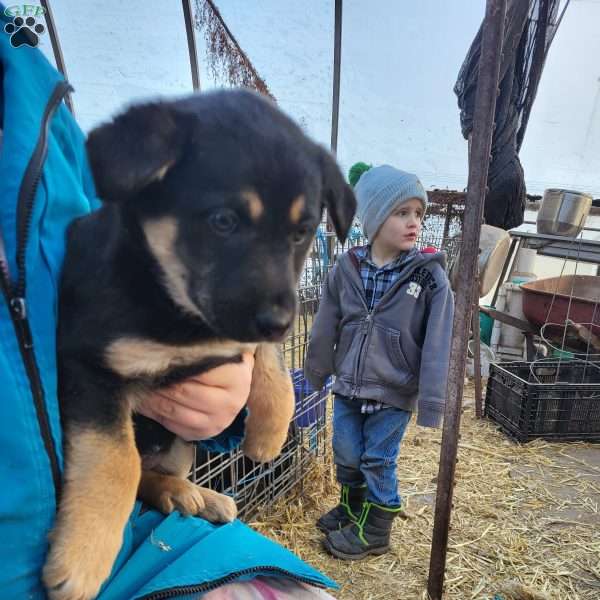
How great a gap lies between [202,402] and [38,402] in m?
0.41

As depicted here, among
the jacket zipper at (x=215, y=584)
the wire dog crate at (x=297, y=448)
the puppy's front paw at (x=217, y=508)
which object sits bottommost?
the wire dog crate at (x=297, y=448)

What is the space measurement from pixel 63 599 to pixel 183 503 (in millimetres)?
402

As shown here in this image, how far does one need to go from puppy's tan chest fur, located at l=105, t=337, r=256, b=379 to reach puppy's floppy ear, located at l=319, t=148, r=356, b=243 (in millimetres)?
493

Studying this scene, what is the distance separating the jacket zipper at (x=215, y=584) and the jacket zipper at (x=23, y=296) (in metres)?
0.28

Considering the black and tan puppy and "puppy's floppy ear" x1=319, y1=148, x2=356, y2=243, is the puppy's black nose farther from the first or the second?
"puppy's floppy ear" x1=319, y1=148, x2=356, y2=243

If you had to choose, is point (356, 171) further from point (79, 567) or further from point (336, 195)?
point (79, 567)

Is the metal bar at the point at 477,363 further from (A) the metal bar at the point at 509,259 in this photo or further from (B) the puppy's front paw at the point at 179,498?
(B) the puppy's front paw at the point at 179,498

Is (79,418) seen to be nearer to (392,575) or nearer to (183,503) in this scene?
(183,503)

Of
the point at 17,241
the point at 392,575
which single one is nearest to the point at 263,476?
the point at 392,575

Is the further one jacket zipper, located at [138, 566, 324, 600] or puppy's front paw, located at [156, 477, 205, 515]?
puppy's front paw, located at [156, 477, 205, 515]

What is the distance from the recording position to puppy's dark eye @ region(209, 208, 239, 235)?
→ 109cm

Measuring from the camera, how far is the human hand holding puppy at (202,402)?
47.0 inches

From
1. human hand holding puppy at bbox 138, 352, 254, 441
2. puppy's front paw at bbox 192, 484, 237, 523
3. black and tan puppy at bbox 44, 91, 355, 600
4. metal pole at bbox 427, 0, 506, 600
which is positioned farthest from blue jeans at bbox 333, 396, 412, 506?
black and tan puppy at bbox 44, 91, 355, 600

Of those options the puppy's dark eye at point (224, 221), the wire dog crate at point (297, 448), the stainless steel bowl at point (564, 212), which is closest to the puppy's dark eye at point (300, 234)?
the puppy's dark eye at point (224, 221)
